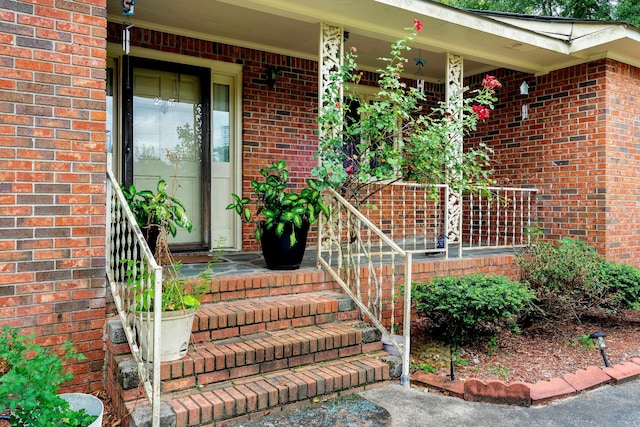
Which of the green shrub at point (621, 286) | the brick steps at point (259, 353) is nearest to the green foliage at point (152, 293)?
the brick steps at point (259, 353)

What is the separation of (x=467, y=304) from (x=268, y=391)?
164cm

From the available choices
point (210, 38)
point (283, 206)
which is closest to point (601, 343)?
point (283, 206)

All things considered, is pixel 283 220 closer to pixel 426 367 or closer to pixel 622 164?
pixel 426 367

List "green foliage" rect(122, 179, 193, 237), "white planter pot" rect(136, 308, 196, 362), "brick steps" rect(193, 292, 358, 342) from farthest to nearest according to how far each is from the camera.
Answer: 1. "green foliage" rect(122, 179, 193, 237)
2. "brick steps" rect(193, 292, 358, 342)
3. "white planter pot" rect(136, 308, 196, 362)

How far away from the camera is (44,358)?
2193 mm

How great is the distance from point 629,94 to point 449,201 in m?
2.64

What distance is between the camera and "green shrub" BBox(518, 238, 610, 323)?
429 cm

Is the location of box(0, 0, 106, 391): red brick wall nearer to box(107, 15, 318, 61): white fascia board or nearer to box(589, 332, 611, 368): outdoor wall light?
box(107, 15, 318, 61): white fascia board

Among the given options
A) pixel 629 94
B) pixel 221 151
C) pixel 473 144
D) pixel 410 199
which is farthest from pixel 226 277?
pixel 629 94

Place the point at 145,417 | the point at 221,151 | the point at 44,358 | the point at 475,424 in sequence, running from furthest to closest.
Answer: the point at 221,151
the point at 475,424
the point at 145,417
the point at 44,358

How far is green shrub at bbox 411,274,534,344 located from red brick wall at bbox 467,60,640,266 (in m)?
2.33

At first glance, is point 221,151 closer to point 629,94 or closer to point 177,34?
point 177,34

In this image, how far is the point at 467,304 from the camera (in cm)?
350

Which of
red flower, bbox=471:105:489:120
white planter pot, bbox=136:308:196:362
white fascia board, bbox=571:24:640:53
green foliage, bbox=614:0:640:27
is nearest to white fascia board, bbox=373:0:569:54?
white fascia board, bbox=571:24:640:53
